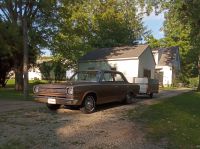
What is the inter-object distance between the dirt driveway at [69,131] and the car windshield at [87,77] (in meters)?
1.74

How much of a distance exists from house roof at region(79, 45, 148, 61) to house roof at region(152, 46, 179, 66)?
11744mm

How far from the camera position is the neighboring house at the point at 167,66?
148 feet

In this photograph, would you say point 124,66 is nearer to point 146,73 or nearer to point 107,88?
point 146,73

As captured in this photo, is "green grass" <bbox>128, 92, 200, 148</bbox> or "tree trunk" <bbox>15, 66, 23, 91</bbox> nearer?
"green grass" <bbox>128, 92, 200, 148</bbox>

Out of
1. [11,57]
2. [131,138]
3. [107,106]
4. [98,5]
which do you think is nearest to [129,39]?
[98,5]

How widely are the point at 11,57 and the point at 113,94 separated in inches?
590

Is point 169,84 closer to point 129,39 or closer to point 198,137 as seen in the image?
point 129,39

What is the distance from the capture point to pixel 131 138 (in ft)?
27.2

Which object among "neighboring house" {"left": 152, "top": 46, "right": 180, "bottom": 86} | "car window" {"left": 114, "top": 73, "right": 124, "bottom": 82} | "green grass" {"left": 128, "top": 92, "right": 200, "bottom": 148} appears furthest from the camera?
"neighboring house" {"left": 152, "top": 46, "right": 180, "bottom": 86}

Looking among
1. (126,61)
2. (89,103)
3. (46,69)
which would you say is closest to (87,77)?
(89,103)

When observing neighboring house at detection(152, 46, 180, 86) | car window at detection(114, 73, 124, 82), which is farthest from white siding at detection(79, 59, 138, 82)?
car window at detection(114, 73, 124, 82)

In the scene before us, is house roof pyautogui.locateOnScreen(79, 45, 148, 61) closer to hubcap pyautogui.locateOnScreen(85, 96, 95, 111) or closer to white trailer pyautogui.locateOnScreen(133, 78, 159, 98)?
white trailer pyautogui.locateOnScreen(133, 78, 159, 98)

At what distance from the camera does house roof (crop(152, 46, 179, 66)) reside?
46.3 metres

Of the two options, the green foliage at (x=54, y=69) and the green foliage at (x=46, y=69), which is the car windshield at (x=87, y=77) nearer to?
the green foliage at (x=54, y=69)
